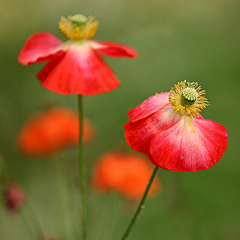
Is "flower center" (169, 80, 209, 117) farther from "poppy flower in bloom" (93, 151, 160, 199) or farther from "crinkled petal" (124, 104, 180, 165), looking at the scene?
"poppy flower in bloom" (93, 151, 160, 199)

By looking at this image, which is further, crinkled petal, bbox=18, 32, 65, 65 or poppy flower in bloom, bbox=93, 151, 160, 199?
poppy flower in bloom, bbox=93, 151, 160, 199

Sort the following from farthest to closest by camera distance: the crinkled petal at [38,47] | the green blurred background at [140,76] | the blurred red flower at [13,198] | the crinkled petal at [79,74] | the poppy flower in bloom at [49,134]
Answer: the green blurred background at [140,76] < the poppy flower in bloom at [49,134] < the blurred red flower at [13,198] < the crinkled petal at [38,47] < the crinkled petal at [79,74]

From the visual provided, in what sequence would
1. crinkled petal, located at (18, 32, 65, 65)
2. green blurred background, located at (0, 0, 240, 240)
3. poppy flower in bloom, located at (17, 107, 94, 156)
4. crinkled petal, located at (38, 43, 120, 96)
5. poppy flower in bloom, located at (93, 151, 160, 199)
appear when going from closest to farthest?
crinkled petal, located at (38, 43, 120, 96) → crinkled petal, located at (18, 32, 65, 65) → poppy flower in bloom, located at (93, 151, 160, 199) → poppy flower in bloom, located at (17, 107, 94, 156) → green blurred background, located at (0, 0, 240, 240)

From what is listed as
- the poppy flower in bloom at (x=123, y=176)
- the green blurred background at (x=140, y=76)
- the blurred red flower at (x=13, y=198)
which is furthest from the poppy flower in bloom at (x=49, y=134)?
the green blurred background at (x=140, y=76)

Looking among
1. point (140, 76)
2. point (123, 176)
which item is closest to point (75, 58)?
point (123, 176)

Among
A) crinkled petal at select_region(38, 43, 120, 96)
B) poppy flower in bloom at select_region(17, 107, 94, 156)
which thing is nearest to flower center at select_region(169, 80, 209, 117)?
crinkled petal at select_region(38, 43, 120, 96)

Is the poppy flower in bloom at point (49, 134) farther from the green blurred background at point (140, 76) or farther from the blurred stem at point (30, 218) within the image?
the green blurred background at point (140, 76)

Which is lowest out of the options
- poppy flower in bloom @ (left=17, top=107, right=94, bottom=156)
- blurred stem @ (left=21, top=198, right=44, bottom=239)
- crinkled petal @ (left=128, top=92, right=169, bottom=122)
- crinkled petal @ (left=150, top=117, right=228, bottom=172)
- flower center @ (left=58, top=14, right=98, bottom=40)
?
blurred stem @ (left=21, top=198, right=44, bottom=239)
